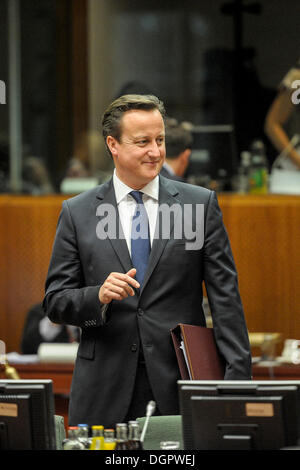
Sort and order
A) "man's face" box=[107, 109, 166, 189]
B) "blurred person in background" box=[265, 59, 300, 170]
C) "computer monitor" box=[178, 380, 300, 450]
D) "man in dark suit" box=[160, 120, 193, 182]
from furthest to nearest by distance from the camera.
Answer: "blurred person in background" box=[265, 59, 300, 170]
"man in dark suit" box=[160, 120, 193, 182]
"man's face" box=[107, 109, 166, 189]
"computer monitor" box=[178, 380, 300, 450]

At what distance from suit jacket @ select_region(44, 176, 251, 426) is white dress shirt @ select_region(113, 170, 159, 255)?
0.18ft

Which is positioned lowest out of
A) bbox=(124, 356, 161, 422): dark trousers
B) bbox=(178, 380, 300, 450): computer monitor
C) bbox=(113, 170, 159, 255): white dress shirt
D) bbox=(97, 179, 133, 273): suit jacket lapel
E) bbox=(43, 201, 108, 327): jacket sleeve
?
bbox=(124, 356, 161, 422): dark trousers

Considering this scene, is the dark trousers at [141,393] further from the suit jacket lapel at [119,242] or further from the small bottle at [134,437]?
the small bottle at [134,437]

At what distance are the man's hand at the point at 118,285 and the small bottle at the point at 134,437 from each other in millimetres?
438

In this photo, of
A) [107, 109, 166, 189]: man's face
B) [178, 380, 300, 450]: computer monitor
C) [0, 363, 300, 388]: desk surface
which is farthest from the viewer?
[0, 363, 300, 388]: desk surface

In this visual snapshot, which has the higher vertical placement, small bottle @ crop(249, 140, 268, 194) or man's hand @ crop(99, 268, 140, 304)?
small bottle @ crop(249, 140, 268, 194)

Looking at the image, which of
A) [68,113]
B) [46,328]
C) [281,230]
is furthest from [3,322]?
[68,113]

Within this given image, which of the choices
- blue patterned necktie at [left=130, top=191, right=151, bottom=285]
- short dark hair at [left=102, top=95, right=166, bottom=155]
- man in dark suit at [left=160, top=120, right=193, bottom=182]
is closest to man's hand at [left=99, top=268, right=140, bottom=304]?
blue patterned necktie at [left=130, top=191, right=151, bottom=285]

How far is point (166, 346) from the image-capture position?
2535 mm

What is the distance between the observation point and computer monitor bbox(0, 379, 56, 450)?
1919mm

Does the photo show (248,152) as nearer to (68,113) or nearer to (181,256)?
(68,113)

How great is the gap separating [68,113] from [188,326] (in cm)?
462

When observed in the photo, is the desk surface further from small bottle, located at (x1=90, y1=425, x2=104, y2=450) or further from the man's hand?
small bottle, located at (x1=90, y1=425, x2=104, y2=450)

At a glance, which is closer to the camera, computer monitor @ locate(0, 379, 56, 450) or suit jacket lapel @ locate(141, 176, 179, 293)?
computer monitor @ locate(0, 379, 56, 450)
